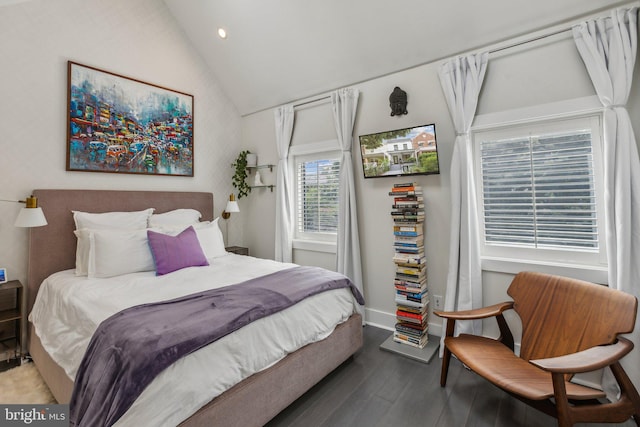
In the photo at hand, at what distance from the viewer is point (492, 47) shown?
2.46m

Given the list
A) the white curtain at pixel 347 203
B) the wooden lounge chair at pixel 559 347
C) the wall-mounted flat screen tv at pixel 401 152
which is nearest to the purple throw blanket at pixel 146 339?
the wooden lounge chair at pixel 559 347

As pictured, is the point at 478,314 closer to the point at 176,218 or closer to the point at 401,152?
the point at 401,152

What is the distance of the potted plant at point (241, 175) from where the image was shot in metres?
4.20

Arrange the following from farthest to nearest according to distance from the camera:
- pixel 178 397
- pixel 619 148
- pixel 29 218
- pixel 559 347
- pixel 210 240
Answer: pixel 210 240 < pixel 29 218 < pixel 619 148 < pixel 559 347 < pixel 178 397

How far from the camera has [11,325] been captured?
2.53m

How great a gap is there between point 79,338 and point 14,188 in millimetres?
1863

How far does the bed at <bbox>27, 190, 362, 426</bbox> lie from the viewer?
1.52m

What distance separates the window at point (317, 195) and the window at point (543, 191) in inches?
62.6

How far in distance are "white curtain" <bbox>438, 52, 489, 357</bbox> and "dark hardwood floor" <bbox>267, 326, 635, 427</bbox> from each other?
442 mm

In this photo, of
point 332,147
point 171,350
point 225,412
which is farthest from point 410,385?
point 332,147

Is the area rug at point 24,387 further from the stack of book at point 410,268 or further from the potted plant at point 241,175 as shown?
the potted plant at point 241,175

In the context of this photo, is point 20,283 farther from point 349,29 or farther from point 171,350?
point 349,29

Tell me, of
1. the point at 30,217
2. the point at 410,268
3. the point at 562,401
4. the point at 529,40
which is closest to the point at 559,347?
the point at 562,401

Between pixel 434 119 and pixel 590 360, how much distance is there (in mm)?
2118
